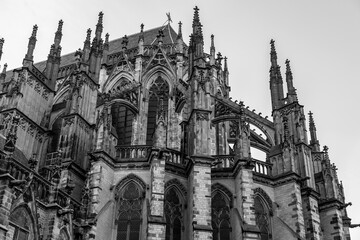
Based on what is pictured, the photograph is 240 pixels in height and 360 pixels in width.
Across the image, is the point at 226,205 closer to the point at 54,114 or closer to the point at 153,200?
the point at 153,200

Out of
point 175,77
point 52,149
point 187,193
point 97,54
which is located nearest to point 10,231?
point 187,193

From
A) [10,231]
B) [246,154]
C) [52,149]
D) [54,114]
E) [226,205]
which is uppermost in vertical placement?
[54,114]

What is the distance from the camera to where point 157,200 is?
20.4 meters

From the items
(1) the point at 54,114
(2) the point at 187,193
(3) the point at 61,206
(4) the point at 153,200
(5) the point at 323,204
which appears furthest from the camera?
(1) the point at 54,114

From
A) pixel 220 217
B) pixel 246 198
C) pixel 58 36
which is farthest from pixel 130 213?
pixel 58 36

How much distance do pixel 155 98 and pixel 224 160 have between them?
7.37m

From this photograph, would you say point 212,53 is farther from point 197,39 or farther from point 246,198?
point 246,198

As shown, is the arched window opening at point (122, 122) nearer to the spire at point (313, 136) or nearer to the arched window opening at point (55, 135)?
Result: the arched window opening at point (55, 135)

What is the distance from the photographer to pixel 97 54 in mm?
28234

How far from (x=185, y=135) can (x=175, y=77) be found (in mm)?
6722

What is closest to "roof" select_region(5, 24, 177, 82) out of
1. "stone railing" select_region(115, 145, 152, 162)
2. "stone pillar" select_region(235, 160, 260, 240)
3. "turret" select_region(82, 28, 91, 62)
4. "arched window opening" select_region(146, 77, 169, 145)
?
"arched window opening" select_region(146, 77, 169, 145)

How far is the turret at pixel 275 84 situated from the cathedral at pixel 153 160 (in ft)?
0.21

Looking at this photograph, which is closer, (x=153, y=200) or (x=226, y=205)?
(x=153, y=200)

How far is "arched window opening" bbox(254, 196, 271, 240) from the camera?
22922 mm
